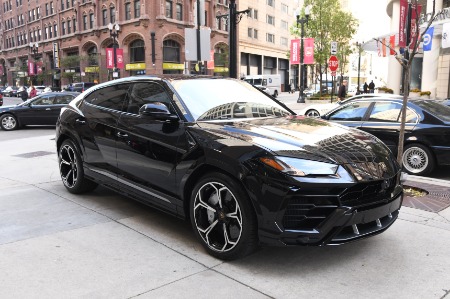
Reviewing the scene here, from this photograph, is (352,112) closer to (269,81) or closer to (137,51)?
(269,81)

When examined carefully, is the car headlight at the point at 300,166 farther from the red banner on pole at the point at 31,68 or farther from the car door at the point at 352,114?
the red banner on pole at the point at 31,68

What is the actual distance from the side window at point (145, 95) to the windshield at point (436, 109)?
5.50 meters

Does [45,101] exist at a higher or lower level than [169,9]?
lower

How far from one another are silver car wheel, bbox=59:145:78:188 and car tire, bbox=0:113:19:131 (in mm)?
12364

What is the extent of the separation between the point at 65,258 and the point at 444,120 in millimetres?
6721

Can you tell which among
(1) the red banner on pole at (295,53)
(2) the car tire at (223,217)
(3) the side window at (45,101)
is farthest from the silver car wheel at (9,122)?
(1) the red banner on pole at (295,53)

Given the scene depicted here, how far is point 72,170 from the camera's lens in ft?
19.3

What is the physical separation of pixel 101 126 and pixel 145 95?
0.83 meters

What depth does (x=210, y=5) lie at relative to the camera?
61.2 meters

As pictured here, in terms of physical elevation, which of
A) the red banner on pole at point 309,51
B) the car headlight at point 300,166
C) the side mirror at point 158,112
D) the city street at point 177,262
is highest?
the red banner on pole at point 309,51

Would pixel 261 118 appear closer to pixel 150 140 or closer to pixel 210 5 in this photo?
pixel 150 140

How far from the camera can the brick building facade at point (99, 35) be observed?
171 feet

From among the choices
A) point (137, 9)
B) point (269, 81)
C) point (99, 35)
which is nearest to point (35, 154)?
point (269, 81)

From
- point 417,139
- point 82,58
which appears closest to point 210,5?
point 82,58
